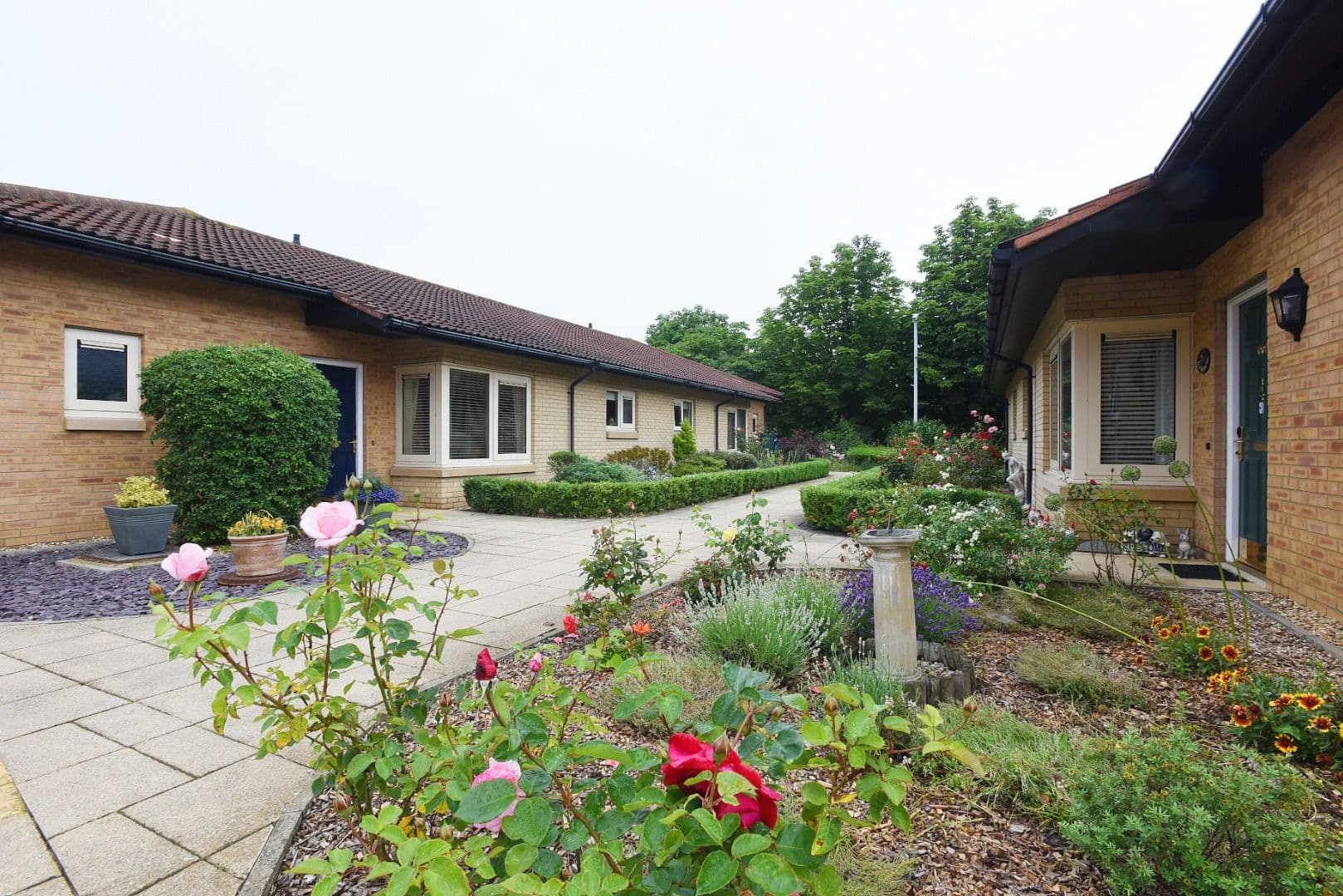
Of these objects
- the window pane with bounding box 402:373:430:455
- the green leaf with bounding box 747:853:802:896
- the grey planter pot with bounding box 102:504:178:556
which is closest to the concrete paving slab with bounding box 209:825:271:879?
the green leaf with bounding box 747:853:802:896

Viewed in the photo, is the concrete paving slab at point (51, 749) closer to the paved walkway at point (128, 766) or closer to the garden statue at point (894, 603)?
the paved walkway at point (128, 766)

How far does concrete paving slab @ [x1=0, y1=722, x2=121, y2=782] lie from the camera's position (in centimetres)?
225

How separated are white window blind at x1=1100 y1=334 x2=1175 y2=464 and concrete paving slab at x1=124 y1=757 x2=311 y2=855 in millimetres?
6872

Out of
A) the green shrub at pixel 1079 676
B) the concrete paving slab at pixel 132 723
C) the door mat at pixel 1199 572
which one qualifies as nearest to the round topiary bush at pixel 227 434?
the concrete paving slab at pixel 132 723

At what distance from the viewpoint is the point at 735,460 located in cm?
1666

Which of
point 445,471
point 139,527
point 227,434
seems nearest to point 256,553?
point 139,527

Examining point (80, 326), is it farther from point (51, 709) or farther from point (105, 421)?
point (51, 709)

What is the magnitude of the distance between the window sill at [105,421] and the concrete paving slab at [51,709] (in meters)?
5.30

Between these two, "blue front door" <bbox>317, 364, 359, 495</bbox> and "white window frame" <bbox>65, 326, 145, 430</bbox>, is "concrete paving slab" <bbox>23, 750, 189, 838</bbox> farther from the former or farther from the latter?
"blue front door" <bbox>317, 364, 359, 495</bbox>

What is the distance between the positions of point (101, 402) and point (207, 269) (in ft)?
6.13

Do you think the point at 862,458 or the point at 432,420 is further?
the point at 862,458

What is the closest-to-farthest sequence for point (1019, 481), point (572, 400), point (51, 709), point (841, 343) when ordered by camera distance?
point (51, 709) < point (1019, 481) < point (572, 400) < point (841, 343)

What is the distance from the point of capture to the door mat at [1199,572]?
4770 mm

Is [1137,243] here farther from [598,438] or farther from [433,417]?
[598,438]
